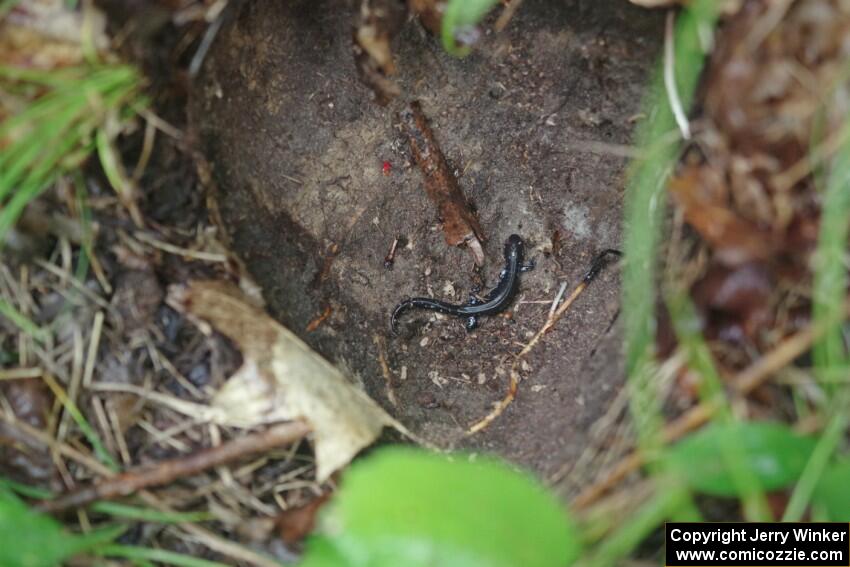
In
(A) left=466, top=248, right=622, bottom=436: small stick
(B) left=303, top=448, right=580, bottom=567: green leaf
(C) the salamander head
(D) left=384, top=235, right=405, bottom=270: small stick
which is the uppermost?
(B) left=303, top=448, right=580, bottom=567: green leaf

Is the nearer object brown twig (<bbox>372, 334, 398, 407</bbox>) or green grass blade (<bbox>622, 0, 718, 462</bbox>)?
green grass blade (<bbox>622, 0, 718, 462</bbox>)

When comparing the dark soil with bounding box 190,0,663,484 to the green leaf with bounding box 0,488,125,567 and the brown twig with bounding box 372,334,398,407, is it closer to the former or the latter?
the brown twig with bounding box 372,334,398,407

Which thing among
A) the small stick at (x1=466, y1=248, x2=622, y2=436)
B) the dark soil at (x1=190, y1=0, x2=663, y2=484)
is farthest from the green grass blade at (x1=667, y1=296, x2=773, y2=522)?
the small stick at (x1=466, y1=248, x2=622, y2=436)

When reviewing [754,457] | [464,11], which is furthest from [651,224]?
[464,11]

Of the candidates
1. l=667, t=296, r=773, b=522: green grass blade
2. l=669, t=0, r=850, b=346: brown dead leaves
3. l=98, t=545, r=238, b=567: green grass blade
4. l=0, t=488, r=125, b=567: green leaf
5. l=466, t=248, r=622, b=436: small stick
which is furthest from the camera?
l=466, t=248, r=622, b=436: small stick

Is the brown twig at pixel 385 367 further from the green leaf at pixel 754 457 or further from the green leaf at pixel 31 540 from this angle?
the green leaf at pixel 754 457

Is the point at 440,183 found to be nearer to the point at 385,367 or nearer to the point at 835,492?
the point at 385,367

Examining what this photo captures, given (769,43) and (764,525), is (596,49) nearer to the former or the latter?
(769,43)

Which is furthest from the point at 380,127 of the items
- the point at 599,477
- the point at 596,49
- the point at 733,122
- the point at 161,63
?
the point at 599,477

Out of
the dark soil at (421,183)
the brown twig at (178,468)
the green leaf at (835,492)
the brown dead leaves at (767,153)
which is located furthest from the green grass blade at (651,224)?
the brown twig at (178,468)
